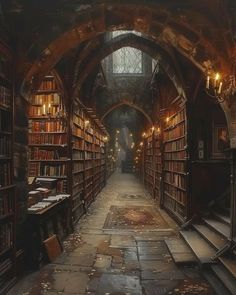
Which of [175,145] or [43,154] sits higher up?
[175,145]

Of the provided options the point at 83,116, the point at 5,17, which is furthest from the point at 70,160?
the point at 5,17

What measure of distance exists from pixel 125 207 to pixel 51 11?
23.5ft

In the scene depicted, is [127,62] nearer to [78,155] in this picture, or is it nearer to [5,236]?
[78,155]

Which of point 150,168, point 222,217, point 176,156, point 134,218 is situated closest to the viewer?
point 222,217

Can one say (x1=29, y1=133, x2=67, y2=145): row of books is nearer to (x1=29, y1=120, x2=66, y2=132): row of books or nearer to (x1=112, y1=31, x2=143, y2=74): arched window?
(x1=29, y1=120, x2=66, y2=132): row of books

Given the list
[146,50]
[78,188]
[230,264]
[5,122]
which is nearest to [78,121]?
[78,188]

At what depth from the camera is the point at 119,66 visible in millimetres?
15898

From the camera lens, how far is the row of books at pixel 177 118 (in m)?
7.76

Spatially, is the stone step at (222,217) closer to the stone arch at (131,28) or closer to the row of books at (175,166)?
the row of books at (175,166)

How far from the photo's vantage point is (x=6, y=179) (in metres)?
4.09

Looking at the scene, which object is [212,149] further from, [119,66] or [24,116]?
[119,66]

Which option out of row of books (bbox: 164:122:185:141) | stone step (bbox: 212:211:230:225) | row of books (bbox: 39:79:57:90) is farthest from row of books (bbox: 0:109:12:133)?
row of books (bbox: 164:122:185:141)

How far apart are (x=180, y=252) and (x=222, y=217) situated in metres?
1.23

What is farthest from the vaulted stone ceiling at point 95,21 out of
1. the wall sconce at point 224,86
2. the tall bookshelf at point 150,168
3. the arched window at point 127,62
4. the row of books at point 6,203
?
the arched window at point 127,62
